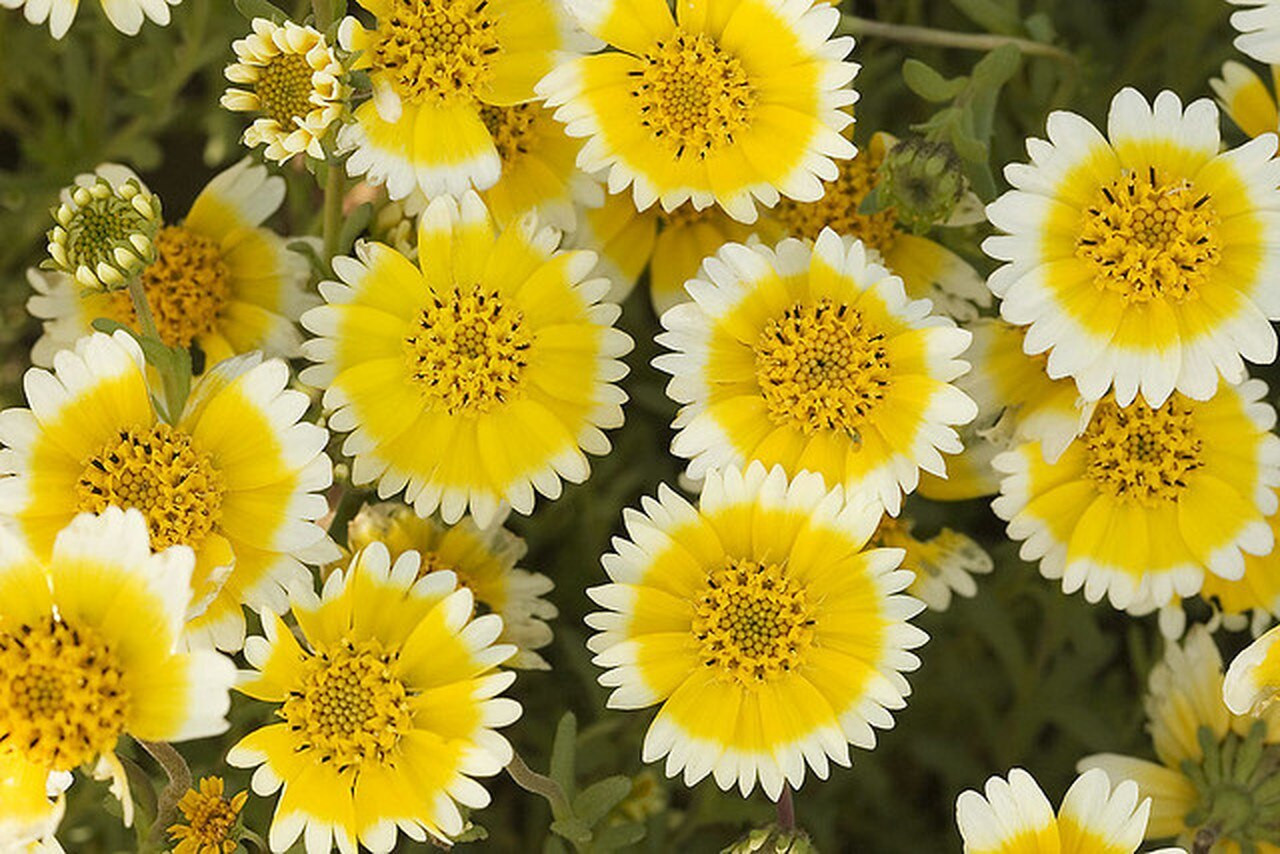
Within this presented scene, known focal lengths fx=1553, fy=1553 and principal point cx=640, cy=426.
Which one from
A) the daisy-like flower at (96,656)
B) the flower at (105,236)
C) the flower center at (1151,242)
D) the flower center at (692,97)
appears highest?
the flower center at (692,97)

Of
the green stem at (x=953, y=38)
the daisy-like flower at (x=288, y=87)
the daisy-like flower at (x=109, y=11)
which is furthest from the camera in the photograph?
the green stem at (x=953, y=38)

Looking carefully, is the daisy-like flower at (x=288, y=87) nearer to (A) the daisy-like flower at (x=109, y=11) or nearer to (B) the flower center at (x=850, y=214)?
(A) the daisy-like flower at (x=109, y=11)

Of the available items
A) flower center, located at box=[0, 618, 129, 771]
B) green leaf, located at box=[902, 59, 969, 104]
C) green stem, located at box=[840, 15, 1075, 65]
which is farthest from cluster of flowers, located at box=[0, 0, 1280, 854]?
green stem, located at box=[840, 15, 1075, 65]

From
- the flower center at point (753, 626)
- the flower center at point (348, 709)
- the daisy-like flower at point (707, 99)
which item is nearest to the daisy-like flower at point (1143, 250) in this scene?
the daisy-like flower at point (707, 99)

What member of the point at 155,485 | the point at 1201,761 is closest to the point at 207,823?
the point at 155,485

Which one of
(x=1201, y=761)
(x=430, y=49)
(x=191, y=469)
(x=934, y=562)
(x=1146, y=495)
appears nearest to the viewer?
(x=191, y=469)

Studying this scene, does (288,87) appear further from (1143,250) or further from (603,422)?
(1143,250)
